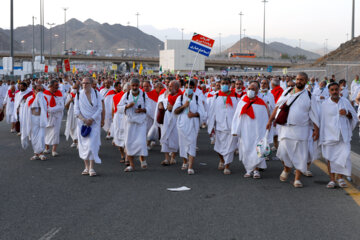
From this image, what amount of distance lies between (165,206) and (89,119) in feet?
10.2

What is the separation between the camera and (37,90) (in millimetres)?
11016

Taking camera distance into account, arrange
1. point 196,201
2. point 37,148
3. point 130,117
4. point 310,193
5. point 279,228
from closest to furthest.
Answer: point 279,228 < point 196,201 < point 310,193 < point 130,117 < point 37,148

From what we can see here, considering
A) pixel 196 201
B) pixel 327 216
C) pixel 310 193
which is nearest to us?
pixel 327 216

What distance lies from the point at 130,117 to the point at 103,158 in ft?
6.01

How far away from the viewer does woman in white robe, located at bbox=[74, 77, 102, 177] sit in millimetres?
9049

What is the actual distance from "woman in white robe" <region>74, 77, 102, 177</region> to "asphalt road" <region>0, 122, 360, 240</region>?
38 centimetres

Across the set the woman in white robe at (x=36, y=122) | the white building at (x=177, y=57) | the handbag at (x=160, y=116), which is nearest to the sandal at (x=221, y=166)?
the handbag at (x=160, y=116)

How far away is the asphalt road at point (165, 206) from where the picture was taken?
5.53 meters

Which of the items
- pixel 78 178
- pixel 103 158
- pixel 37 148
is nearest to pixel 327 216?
pixel 78 178

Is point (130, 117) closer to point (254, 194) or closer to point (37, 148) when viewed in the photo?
point (37, 148)

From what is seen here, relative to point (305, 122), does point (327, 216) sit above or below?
below

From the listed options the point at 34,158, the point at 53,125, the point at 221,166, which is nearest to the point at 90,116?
the point at 34,158

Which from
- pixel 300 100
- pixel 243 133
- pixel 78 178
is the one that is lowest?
pixel 78 178

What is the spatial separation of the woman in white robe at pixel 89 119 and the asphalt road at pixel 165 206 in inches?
14.9
